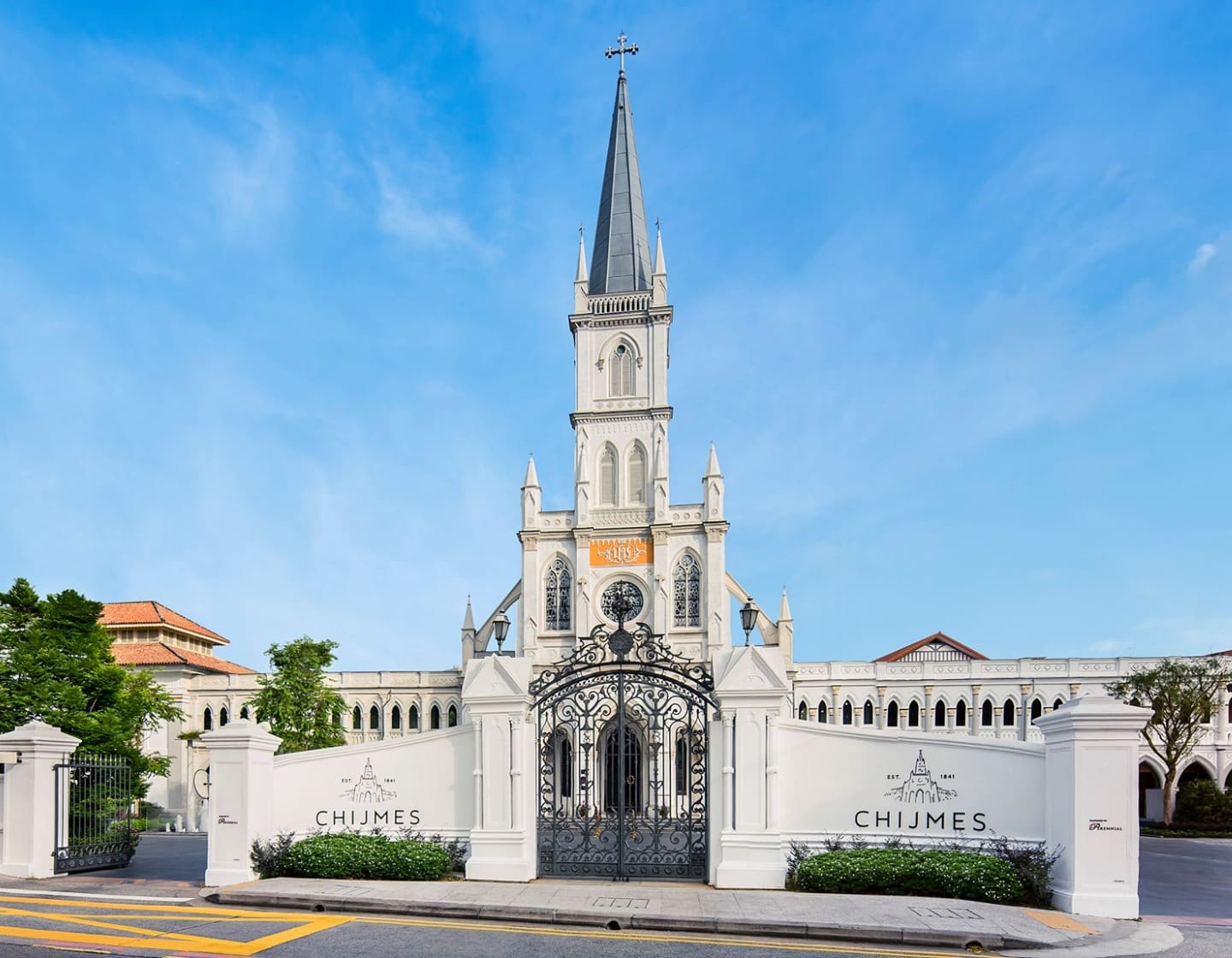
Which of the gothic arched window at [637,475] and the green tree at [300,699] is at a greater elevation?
the gothic arched window at [637,475]

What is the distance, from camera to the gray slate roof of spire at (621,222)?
174ft

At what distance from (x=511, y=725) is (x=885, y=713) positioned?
39.4m

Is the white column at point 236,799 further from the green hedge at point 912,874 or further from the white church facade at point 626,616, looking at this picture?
the white church facade at point 626,616

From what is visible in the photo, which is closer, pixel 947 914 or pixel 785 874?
pixel 947 914

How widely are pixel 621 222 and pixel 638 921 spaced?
49517 mm

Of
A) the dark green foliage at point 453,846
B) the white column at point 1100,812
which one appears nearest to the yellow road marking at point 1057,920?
the white column at point 1100,812

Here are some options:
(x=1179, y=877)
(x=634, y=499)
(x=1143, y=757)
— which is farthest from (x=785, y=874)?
(x=1143, y=757)

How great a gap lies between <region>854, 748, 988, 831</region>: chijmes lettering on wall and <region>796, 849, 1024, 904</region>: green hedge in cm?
45

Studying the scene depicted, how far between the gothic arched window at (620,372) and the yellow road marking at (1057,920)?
40.9m

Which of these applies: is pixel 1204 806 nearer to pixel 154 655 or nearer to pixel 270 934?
pixel 270 934

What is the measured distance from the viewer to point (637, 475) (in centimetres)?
4869

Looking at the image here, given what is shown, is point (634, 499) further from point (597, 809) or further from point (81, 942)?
point (81, 942)

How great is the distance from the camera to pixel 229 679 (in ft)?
166

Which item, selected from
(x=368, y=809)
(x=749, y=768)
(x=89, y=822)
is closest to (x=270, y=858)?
(x=368, y=809)
